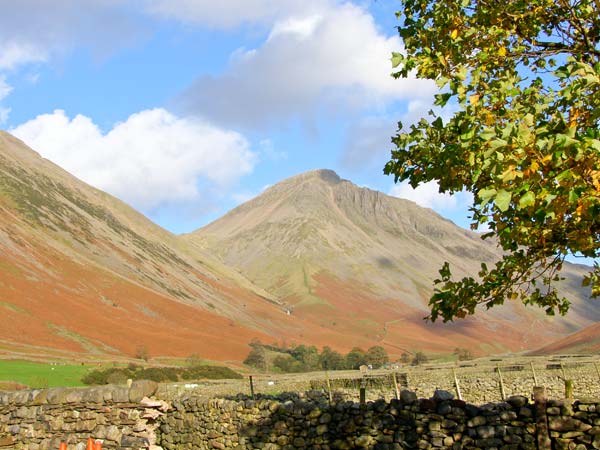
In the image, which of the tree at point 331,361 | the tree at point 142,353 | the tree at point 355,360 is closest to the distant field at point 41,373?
the tree at point 142,353

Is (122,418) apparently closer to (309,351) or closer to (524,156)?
(524,156)

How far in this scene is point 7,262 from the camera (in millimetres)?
95125

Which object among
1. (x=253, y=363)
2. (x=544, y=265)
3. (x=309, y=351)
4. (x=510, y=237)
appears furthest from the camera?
(x=309, y=351)

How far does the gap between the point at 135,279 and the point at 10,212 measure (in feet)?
97.8

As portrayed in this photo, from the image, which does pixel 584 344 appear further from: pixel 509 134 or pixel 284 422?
pixel 509 134

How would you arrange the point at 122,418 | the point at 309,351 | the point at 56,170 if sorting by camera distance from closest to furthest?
1. the point at 122,418
2. the point at 309,351
3. the point at 56,170

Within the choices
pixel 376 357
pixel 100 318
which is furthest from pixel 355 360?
pixel 100 318

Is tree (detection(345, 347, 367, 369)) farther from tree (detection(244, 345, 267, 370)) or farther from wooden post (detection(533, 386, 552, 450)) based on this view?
wooden post (detection(533, 386, 552, 450))

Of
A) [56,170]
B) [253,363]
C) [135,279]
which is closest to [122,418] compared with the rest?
[253,363]

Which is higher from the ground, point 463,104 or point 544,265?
point 463,104

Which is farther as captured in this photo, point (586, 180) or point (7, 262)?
point (7, 262)

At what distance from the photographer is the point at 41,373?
52.4 m

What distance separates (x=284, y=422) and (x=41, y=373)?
4780 centimetres

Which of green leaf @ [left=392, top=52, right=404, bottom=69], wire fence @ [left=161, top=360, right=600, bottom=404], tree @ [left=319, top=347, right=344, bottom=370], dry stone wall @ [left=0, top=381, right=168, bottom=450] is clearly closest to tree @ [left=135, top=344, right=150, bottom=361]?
tree @ [left=319, top=347, right=344, bottom=370]
